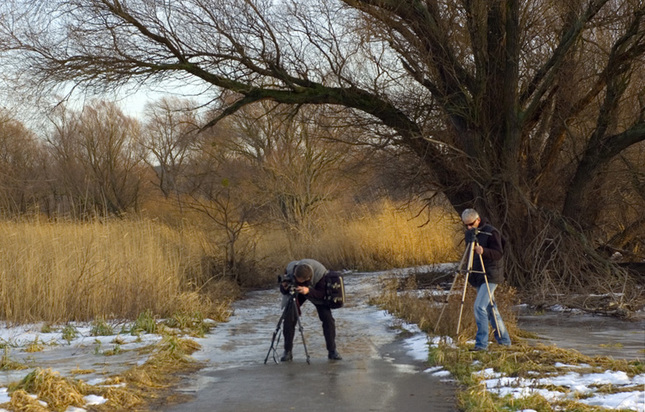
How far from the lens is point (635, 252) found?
64.8 ft

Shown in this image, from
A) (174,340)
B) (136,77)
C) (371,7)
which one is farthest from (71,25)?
(174,340)

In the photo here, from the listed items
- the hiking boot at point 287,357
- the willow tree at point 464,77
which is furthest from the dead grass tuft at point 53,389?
the willow tree at point 464,77

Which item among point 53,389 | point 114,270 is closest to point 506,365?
point 53,389

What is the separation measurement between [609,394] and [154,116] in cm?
3997

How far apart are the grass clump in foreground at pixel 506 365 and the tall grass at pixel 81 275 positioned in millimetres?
4944

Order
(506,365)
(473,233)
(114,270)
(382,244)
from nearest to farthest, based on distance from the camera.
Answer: (506,365)
(473,233)
(114,270)
(382,244)

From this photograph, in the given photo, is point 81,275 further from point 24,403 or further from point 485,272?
point 485,272

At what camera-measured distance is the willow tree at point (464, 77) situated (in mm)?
16562

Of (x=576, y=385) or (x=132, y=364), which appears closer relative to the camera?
(x=576, y=385)

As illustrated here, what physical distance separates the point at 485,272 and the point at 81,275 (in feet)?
22.1

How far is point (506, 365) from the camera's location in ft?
28.2

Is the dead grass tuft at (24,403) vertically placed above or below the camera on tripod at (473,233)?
below

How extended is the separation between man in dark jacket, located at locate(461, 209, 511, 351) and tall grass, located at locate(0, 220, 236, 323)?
5.80m

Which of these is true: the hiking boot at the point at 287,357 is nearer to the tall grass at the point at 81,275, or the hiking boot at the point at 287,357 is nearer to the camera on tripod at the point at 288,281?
the camera on tripod at the point at 288,281
